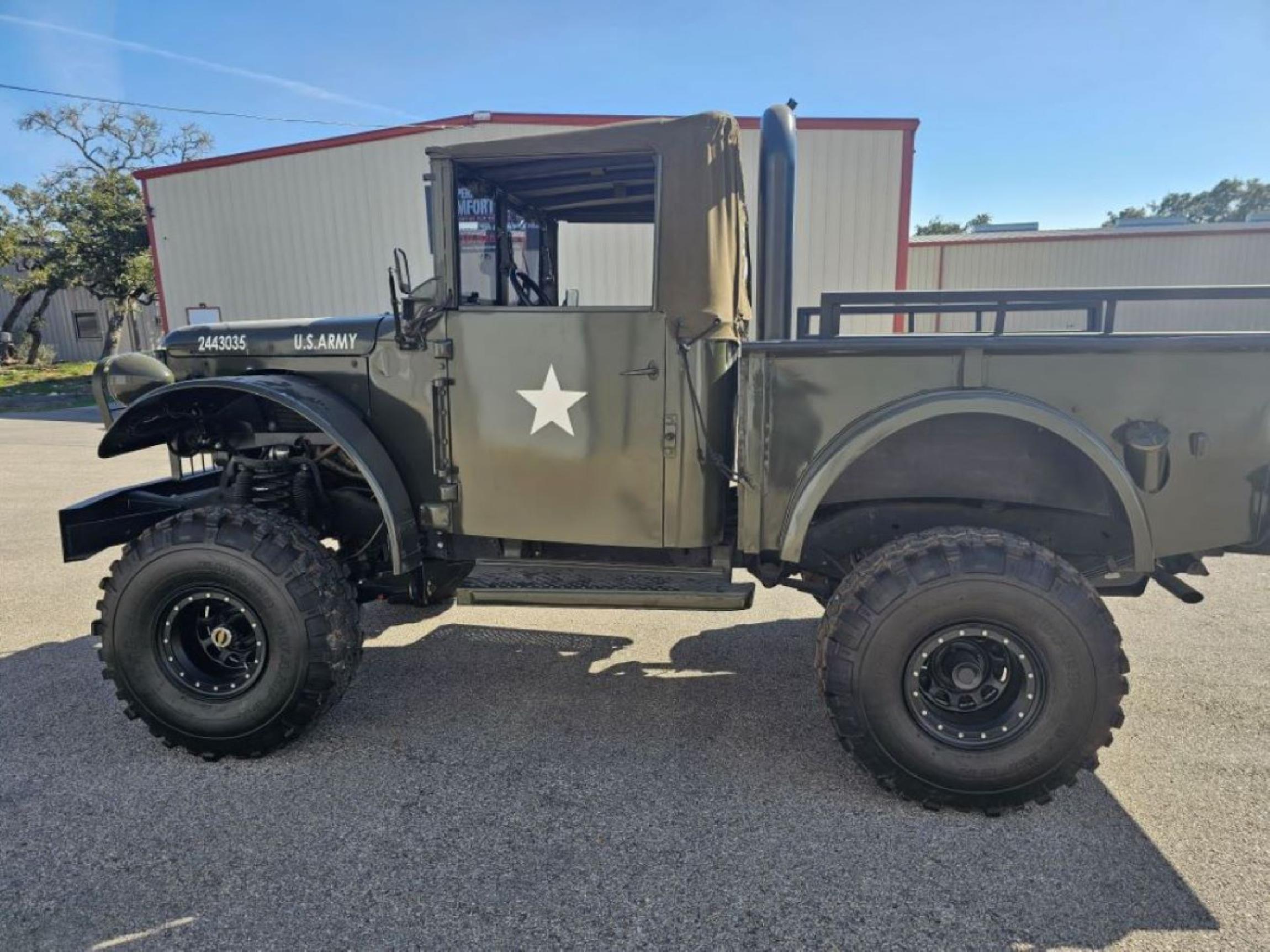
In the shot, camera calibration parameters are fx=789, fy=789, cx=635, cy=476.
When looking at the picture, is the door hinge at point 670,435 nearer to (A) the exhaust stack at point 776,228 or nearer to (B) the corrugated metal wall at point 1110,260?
(A) the exhaust stack at point 776,228

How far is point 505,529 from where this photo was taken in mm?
3307

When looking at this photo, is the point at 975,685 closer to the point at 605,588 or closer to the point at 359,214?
the point at 605,588

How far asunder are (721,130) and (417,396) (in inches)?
63.1

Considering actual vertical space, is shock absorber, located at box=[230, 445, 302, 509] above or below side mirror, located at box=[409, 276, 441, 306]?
below

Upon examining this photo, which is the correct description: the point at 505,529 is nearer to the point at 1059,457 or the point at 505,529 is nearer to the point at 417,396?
the point at 417,396

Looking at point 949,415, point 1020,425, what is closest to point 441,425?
point 949,415

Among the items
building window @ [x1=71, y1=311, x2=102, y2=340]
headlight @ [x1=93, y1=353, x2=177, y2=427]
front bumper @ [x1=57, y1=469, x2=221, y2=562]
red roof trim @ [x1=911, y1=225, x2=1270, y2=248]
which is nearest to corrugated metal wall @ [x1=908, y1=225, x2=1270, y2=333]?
red roof trim @ [x1=911, y1=225, x2=1270, y2=248]

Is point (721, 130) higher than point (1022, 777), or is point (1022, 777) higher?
point (721, 130)

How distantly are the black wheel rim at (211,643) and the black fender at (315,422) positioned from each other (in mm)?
681

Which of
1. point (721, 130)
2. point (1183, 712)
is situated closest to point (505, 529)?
point (721, 130)

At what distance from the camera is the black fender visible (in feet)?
10.3

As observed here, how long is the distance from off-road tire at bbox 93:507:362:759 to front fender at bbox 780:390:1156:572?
6.15 ft

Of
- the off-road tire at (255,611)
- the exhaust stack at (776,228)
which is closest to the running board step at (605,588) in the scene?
the off-road tire at (255,611)

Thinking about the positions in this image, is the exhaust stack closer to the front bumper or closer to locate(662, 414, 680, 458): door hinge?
locate(662, 414, 680, 458): door hinge
